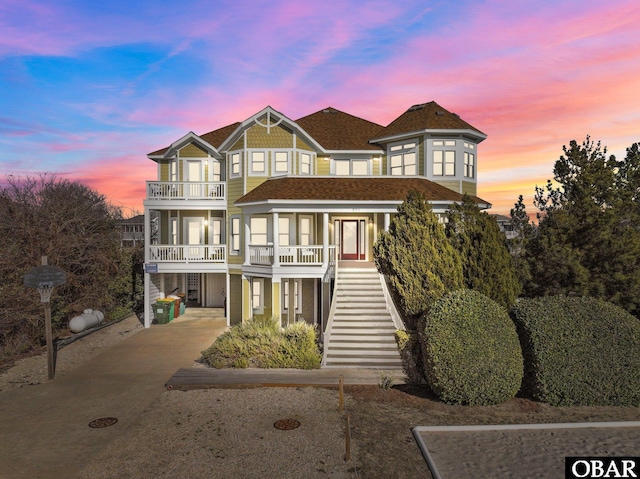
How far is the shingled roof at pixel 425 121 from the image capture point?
73.6 feet

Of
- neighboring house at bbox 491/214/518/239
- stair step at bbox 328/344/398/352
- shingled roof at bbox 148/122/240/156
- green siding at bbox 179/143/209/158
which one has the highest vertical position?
shingled roof at bbox 148/122/240/156

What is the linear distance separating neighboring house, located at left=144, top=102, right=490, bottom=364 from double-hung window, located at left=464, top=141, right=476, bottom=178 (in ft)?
0.17

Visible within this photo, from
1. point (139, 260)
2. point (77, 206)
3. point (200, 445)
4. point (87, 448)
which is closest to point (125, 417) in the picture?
point (87, 448)

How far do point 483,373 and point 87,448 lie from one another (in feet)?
28.6

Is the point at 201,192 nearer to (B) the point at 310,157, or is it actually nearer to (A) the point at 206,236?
(A) the point at 206,236

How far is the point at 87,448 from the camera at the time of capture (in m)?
8.47

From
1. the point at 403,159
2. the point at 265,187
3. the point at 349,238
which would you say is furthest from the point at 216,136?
the point at 403,159

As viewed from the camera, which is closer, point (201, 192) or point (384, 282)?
point (384, 282)

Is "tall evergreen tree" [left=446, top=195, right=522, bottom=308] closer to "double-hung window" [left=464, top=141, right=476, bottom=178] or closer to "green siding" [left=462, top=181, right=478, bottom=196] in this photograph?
"green siding" [left=462, top=181, right=478, bottom=196]

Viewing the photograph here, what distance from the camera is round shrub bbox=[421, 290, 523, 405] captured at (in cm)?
1028

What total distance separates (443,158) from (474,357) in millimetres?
14544

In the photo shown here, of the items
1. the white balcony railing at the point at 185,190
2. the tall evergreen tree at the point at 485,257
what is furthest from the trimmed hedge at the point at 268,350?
the white balcony railing at the point at 185,190

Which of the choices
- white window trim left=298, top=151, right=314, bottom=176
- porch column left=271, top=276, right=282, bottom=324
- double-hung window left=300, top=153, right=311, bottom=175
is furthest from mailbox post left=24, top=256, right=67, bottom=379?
double-hung window left=300, top=153, right=311, bottom=175

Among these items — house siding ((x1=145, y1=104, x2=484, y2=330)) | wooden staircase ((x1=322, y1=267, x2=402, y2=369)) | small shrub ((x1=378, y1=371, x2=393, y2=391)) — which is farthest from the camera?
house siding ((x1=145, y1=104, x2=484, y2=330))
